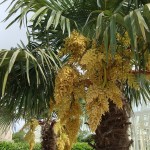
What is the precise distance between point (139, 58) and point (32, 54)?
4.58 feet

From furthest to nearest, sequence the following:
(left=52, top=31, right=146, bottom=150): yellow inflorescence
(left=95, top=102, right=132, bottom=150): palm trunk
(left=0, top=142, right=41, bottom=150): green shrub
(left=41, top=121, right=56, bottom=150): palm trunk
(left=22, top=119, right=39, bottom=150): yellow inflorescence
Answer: (left=0, top=142, right=41, bottom=150): green shrub, (left=41, top=121, right=56, bottom=150): palm trunk, (left=22, top=119, right=39, bottom=150): yellow inflorescence, (left=95, top=102, right=132, bottom=150): palm trunk, (left=52, top=31, right=146, bottom=150): yellow inflorescence

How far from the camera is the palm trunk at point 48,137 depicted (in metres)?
8.51

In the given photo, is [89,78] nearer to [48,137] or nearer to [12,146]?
[48,137]

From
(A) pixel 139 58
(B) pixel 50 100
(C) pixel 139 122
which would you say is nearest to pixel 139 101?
(C) pixel 139 122

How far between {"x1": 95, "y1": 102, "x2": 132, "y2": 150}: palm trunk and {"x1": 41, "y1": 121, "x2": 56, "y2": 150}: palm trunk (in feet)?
11.8

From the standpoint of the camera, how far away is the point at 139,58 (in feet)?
15.4

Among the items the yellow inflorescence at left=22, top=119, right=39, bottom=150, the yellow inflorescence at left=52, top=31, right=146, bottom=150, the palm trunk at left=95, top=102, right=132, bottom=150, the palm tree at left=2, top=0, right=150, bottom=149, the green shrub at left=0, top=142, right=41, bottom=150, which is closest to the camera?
the yellow inflorescence at left=52, top=31, right=146, bottom=150

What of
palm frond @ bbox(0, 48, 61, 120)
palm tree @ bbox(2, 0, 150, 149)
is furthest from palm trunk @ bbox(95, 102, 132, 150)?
palm frond @ bbox(0, 48, 61, 120)

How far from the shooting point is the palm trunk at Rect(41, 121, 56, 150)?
851 centimetres

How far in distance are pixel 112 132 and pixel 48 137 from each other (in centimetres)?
388

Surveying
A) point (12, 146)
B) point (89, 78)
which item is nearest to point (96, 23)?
point (89, 78)

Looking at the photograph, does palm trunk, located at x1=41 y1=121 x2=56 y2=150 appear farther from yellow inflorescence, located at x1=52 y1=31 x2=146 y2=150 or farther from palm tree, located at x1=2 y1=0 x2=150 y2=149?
yellow inflorescence, located at x1=52 y1=31 x2=146 y2=150

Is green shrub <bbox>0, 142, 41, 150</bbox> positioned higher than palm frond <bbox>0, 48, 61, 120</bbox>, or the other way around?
palm frond <bbox>0, 48, 61, 120</bbox>

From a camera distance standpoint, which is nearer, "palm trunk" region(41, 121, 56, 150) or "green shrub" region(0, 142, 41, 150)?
"palm trunk" region(41, 121, 56, 150)
